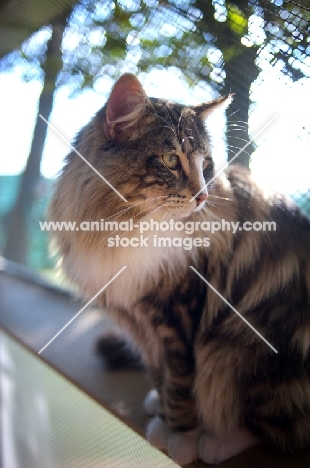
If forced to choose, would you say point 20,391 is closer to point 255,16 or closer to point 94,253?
point 94,253

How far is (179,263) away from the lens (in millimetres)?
862

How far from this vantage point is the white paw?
969 mm

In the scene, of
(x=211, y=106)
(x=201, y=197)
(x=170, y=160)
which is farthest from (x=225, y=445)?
(x=211, y=106)

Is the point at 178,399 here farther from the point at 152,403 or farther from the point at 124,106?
the point at 124,106

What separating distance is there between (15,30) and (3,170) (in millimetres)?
597

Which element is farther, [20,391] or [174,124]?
[20,391]

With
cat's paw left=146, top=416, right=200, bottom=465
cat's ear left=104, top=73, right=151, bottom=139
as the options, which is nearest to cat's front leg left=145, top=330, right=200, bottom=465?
cat's paw left=146, top=416, right=200, bottom=465

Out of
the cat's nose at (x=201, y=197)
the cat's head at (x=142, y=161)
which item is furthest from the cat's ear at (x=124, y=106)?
the cat's nose at (x=201, y=197)

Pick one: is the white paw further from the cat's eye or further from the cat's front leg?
the cat's eye

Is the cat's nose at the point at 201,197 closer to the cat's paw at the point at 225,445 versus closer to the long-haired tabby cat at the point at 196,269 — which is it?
the long-haired tabby cat at the point at 196,269

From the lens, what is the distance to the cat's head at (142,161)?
82cm

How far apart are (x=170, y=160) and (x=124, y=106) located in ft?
0.53

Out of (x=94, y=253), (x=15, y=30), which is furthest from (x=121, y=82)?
(x=15, y=30)

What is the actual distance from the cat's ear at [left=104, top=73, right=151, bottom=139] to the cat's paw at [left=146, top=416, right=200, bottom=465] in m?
0.73
